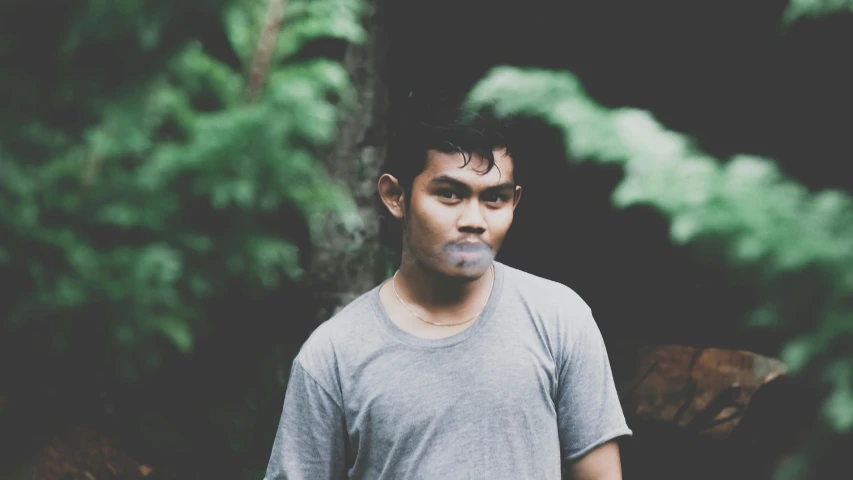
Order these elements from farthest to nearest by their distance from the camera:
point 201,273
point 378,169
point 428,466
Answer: point 378,169
point 428,466
point 201,273

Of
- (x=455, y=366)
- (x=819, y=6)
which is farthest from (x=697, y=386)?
(x=819, y=6)

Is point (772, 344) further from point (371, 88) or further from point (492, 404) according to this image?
point (371, 88)

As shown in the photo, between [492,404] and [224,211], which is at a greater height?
[224,211]

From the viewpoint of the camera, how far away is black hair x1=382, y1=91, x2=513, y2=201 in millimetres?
2365

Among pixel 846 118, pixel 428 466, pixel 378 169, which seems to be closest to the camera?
pixel 428 466

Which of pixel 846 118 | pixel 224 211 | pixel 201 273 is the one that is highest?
pixel 846 118

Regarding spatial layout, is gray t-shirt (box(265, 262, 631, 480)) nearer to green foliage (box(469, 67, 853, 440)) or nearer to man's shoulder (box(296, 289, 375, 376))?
man's shoulder (box(296, 289, 375, 376))

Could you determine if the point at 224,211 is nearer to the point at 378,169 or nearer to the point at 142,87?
the point at 142,87

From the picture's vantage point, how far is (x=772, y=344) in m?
3.50

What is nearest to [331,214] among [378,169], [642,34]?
[378,169]

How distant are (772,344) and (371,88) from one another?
7.07 ft

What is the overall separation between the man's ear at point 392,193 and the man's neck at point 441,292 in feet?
0.58

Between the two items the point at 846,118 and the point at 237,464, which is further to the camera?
the point at 237,464

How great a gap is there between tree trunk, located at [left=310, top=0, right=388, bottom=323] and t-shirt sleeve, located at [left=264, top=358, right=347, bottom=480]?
3.62 feet
